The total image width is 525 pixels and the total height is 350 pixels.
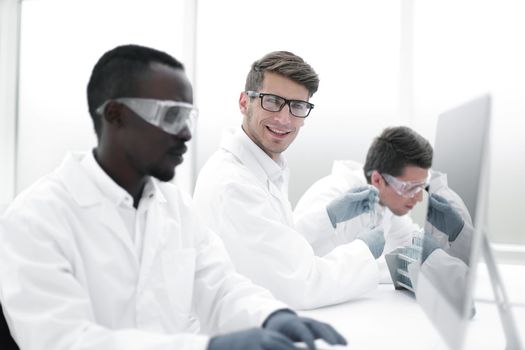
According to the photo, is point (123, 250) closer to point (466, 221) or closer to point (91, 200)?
point (91, 200)

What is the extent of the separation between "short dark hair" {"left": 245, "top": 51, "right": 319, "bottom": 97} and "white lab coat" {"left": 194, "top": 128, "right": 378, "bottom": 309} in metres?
0.43

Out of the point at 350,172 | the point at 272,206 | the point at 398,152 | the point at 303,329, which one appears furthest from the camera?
the point at 350,172

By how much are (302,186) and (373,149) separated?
123cm

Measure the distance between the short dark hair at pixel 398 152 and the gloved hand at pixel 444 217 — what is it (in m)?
1.01

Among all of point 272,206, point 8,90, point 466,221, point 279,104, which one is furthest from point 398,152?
point 8,90

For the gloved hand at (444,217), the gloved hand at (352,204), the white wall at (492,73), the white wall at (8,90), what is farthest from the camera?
the white wall at (8,90)

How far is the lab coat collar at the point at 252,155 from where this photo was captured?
2.01 metres

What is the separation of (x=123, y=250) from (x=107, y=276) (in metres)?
0.07

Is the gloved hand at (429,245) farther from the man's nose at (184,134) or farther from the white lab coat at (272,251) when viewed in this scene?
the man's nose at (184,134)

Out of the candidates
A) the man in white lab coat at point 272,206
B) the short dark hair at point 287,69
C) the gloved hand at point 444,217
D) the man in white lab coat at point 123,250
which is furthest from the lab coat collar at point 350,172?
the man in white lab coat at point 123,250

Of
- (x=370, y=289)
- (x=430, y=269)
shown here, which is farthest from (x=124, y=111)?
(x=370, y=289)

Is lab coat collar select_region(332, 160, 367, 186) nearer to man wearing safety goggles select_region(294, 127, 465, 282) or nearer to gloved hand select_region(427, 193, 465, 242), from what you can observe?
man wearing safety goggles select_region(294, 127, 465, 282)

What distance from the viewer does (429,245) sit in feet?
4.12

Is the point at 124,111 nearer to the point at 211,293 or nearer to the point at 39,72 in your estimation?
the point at 211,293
